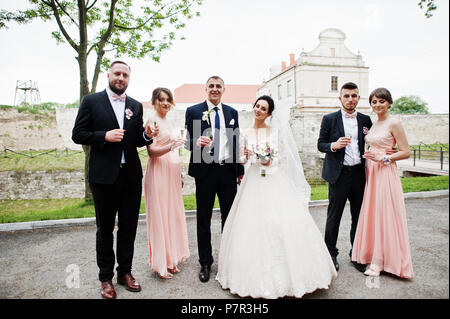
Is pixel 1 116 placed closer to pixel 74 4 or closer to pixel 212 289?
pixel 74 4

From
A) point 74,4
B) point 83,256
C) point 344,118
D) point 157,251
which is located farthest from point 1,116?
point 344,118

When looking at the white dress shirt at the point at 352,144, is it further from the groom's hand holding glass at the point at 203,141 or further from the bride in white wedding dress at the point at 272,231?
the groom's hand holding glass at the point at 203,141

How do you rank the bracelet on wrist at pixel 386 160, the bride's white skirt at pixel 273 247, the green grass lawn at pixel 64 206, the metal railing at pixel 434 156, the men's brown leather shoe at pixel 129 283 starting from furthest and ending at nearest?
the metal railing at pixel 434 156, the green grass lawn at pixel 64 206, the bracelet on wrist at pixel 386 160, the men's brown leather shoe at pixel 129 283, the bride's white skirt at pixel 273 247

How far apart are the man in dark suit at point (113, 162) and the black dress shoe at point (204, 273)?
79 centimetres

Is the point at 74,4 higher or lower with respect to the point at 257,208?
higher

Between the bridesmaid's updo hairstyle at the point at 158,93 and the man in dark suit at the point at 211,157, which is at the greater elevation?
the bridesmaid's updo hairstyle at the point at 158,93

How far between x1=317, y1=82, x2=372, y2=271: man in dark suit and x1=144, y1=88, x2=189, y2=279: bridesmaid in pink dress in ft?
7.12

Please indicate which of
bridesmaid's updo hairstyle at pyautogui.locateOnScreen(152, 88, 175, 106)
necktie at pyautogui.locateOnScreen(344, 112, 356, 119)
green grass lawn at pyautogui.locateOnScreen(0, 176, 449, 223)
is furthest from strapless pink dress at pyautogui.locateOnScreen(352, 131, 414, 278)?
green grass lawn at pyautogui.locateOnScreen(0, 176, 449, 223)

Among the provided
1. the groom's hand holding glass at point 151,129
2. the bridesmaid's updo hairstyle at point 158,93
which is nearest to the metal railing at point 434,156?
the bridesmaid's updo hairstyle at point 158,93

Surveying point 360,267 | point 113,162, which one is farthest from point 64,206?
point 360,267

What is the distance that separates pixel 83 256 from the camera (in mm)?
4383

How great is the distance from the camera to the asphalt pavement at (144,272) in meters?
3.19

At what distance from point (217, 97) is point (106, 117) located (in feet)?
4.78

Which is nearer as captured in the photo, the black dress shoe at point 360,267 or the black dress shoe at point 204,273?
the black dress shoe at point 204,273
